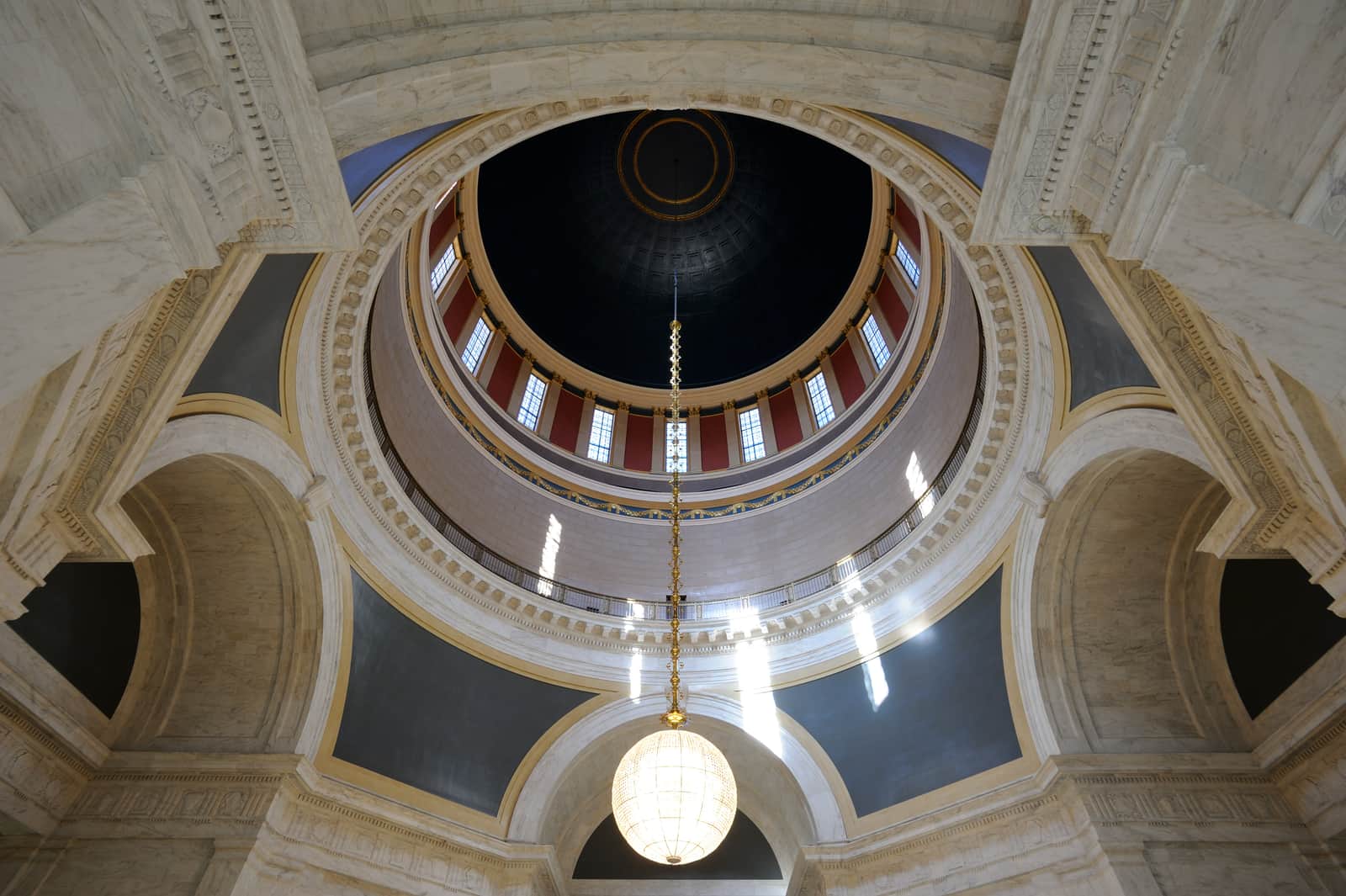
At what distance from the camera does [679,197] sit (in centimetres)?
2114

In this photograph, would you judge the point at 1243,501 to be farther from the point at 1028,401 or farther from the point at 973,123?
the point at 1028,401

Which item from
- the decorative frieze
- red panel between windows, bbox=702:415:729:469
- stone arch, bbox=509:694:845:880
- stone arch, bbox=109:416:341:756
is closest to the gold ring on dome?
red panel between windows, bbox=702:415:729:469

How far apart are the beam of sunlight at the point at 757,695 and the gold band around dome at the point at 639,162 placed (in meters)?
13.0

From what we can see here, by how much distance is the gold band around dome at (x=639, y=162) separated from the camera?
65.2 feet

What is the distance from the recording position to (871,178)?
18.5m

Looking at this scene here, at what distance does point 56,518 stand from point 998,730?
10106mm

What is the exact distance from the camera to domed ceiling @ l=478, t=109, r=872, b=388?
19.7m

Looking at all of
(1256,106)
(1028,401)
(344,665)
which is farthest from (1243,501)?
(344,665)

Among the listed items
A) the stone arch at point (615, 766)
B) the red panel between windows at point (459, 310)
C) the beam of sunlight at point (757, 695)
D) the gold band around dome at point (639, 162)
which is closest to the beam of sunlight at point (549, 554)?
the stone arch at point (615, 766)

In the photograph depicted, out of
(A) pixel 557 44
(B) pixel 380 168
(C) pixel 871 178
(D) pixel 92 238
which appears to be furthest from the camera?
(C) pixel 871 178

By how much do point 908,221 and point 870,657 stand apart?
9.98 meters

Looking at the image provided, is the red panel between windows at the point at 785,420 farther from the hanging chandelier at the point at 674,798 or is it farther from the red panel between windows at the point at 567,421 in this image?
the hanging chandelier at the point at 674,798

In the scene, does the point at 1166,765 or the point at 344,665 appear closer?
the point at 1166,765

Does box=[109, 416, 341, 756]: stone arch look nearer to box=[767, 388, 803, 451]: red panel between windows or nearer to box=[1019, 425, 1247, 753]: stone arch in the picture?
box=[1019, 425, 1247, 753]: stone arch
